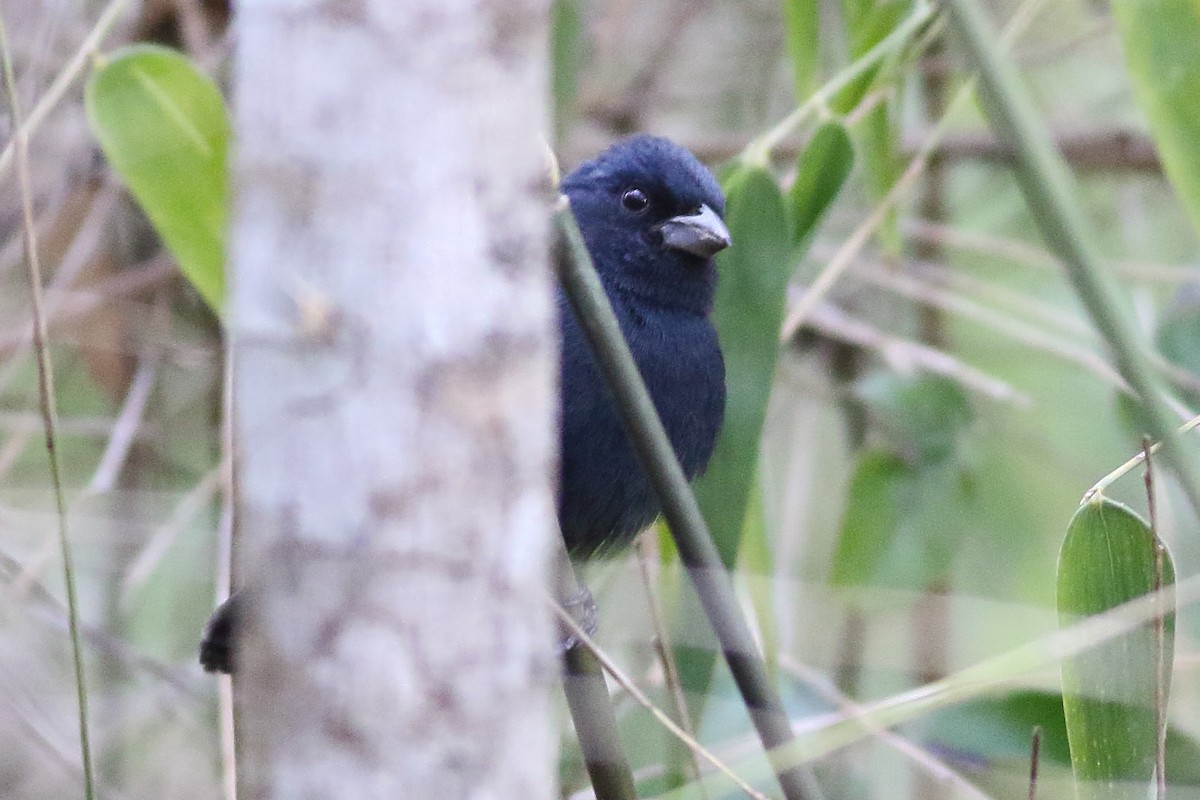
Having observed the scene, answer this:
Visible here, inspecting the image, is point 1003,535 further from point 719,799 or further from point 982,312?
point 719,799

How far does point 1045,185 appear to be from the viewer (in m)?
0.98

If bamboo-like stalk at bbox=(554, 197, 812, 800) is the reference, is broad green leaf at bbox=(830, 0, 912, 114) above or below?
above

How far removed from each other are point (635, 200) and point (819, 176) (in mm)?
398

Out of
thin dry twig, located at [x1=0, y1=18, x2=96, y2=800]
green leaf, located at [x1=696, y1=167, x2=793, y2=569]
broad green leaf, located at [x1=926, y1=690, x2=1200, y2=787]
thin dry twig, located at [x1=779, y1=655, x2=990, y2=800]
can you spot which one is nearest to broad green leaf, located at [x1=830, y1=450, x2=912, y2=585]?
thin dry twig, located at [x1=779, y1=655, x2=990, y2=800]

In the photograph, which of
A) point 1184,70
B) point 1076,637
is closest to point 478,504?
point 1076,637

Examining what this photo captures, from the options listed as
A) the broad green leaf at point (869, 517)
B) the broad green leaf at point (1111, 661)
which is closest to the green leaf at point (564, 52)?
the broad green leaf at point (869, 517)

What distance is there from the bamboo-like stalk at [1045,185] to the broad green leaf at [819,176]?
1.33 metres

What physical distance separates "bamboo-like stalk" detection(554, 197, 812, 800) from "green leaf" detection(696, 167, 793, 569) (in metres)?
0.72

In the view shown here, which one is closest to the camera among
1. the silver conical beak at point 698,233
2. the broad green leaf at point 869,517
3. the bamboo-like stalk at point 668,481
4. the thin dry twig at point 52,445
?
the bamboo-like stalk at point 668,481

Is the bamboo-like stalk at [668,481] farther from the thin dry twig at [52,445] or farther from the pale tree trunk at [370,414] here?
the thin dry twig at [52,445]

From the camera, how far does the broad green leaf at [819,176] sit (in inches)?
92.2

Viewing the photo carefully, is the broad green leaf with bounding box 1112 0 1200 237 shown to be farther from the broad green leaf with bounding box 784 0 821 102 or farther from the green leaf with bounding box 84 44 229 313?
the green leaf with bounding box 84 44 229 313

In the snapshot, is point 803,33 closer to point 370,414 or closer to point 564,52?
point 564,52

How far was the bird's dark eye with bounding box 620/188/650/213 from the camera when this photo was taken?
2641mm
